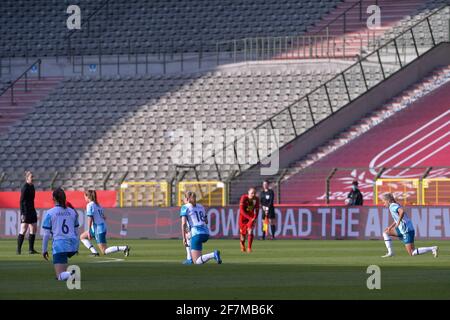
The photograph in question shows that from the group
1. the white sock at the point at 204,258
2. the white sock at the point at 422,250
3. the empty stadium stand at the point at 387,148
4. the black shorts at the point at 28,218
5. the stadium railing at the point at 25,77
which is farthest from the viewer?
the stadium railing at the point at 25,77

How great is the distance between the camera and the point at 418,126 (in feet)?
170

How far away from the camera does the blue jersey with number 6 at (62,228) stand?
22.4 meters

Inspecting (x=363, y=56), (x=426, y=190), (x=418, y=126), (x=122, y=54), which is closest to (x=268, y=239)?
(x=426, y=190)

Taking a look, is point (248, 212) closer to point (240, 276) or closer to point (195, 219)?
point (195, 219)

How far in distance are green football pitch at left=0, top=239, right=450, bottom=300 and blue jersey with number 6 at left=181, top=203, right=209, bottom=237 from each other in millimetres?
709

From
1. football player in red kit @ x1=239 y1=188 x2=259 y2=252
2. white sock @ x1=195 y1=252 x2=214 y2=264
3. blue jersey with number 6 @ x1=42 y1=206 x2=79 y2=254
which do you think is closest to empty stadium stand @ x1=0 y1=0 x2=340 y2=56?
football player in red kit @ x1=239 y1=188 x2=259 y2=252

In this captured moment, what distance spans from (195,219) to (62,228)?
5.17 metres

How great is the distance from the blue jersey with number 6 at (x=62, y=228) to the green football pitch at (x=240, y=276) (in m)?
0.62

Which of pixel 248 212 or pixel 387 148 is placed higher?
pixel 387 148

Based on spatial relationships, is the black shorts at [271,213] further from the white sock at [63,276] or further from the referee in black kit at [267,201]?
the white sock at [63,276]

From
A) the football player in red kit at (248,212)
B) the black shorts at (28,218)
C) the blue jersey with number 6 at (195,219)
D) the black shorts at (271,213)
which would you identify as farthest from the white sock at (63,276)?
the black shorts at (271,213)

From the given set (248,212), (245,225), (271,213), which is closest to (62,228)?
(245,225)

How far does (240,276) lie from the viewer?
24.0m

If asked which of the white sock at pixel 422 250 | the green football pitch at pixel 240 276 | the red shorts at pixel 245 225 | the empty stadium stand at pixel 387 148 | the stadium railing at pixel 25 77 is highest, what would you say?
the stadium railing at pixel 25 77
